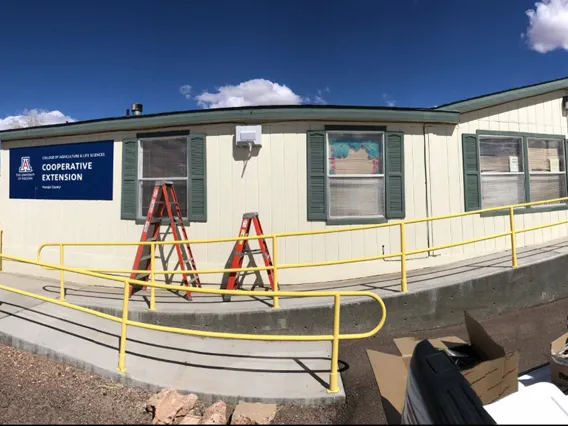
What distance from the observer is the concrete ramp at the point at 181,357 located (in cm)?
319

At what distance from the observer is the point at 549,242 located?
259 inches

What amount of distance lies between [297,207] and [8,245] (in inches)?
240

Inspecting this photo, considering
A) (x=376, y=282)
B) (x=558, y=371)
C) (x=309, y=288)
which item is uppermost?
(x=376, y=282)

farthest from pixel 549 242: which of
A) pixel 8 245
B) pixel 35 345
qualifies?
pixel 8 245

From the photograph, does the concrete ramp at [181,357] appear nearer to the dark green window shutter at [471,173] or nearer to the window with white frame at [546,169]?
the dark green window shutter at [471,173]

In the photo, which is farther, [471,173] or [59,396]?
[471,173]

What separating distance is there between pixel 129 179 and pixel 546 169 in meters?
7.73

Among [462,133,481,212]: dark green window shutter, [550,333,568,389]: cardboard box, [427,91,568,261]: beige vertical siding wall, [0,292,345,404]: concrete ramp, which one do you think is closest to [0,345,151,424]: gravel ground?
[0,292,345,404]: concrete ramp

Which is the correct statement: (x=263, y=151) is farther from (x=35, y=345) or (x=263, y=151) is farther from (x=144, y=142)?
(x=35, y=345)

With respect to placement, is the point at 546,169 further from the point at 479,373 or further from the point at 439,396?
the point at 439,396

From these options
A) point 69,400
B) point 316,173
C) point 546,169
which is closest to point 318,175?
point 316,173

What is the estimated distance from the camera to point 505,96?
6.39m

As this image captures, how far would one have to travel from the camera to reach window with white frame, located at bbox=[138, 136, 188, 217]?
6.20 m

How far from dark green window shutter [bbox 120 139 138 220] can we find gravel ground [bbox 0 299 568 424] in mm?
2814
